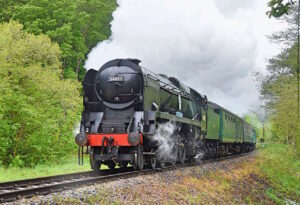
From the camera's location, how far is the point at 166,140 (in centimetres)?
1453

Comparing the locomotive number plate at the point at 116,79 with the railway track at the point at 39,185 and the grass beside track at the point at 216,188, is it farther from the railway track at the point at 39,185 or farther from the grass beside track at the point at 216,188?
the grass beside track at the point at 216,188

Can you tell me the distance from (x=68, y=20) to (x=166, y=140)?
24.4m

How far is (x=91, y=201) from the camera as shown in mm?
7754

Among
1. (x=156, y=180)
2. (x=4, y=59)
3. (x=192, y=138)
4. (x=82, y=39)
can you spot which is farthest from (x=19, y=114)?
(x=82, y=39)

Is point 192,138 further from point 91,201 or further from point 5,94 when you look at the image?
point 91,201

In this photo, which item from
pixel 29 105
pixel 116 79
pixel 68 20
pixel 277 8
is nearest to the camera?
pixel 277 8

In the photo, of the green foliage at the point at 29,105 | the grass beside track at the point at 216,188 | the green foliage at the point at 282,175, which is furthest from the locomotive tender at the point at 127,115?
the green foliage at the point at 29,105

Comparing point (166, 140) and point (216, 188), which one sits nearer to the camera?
point (216, 188)

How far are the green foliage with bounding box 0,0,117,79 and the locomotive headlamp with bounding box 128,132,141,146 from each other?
21.8m

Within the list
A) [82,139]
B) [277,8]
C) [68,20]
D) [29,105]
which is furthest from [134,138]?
[68,20]

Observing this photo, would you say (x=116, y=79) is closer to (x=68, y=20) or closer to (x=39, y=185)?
(x=39, y=185)

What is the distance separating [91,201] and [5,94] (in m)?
12.2

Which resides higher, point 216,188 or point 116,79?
point 116,79

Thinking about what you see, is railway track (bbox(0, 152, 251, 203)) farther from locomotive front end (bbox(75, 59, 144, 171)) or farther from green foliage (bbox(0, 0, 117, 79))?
green foliage (bbox(0, 0, 117, 79))
